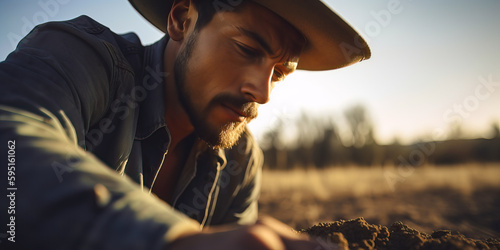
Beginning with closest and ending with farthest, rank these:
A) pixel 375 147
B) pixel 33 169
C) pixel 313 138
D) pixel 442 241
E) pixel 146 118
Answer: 1. pixel 33 169
2. pixel 442 241
3. pixel 146 118
4. pixel 375 147
5. pixel 313 138

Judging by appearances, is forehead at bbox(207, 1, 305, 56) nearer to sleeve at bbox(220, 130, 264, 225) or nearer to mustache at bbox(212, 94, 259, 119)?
mustache at bbox(212, 94, 259, 119)

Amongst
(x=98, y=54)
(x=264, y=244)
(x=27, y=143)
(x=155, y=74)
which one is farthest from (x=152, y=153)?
(x=264, y=244)

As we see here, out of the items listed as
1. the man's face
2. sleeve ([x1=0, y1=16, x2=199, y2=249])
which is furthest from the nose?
sleeve ([x1=0, y1=16, x2=199, y2=249])

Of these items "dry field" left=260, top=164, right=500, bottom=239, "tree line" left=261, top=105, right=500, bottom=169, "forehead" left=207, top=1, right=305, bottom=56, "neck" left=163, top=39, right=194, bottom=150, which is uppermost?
"forehead" left=207, top=1, right=305, bottom=56

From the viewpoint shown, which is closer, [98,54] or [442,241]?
[442,241]

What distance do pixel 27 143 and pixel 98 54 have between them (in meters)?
0.99

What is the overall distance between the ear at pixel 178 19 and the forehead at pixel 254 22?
35 centimetres

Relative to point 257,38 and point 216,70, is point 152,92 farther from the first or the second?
point 257,38

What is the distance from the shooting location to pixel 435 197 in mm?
9758

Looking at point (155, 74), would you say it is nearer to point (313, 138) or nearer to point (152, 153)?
point (152, 153)

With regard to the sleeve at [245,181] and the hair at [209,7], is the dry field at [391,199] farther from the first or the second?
the hair at [209,7]

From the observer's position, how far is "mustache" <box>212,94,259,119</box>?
184 cm

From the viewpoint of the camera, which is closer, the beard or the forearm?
the forearm

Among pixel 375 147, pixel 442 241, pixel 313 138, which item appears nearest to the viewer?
pixel 442 241
